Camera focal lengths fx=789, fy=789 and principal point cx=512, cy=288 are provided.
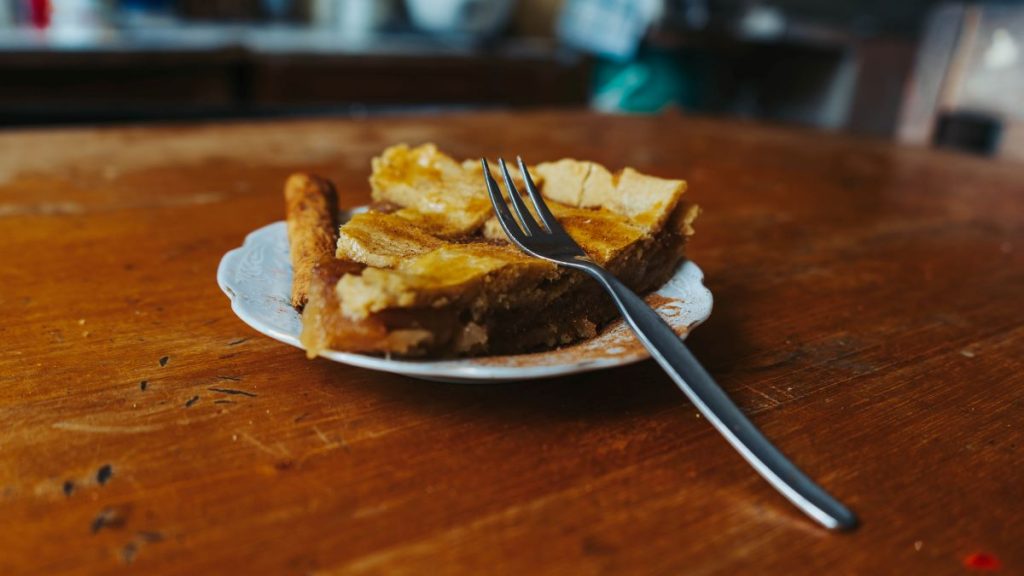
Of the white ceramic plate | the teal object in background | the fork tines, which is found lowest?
the teal object in background

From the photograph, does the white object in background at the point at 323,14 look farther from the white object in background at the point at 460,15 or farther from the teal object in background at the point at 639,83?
the teal object in background at the point at 639,83

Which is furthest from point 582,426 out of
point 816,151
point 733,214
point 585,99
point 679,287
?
point 585,99

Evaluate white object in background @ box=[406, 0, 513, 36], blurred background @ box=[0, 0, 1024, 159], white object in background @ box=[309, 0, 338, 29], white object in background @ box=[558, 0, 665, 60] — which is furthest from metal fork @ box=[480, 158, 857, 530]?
white object in background @ box=[309, 0, 338, 29]

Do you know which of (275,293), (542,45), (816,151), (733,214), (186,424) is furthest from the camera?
(542,45)

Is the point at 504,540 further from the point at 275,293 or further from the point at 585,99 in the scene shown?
the point at 585,99

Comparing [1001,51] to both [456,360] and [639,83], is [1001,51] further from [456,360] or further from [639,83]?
[456,360]

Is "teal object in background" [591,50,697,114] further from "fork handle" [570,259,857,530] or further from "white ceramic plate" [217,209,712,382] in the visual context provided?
"fork handle" [570,259,857,530]

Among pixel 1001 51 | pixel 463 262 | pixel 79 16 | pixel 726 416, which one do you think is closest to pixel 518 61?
pixel 79 16
